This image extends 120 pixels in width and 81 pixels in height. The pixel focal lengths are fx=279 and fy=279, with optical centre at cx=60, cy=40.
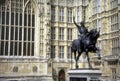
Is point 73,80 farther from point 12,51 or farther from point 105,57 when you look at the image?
point 12,51

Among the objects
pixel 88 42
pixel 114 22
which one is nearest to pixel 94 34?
pixel 88 42

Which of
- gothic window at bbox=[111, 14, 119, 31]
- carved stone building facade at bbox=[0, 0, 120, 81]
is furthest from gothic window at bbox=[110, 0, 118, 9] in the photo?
gothic window at bbox=[111, 14, 119, 31]

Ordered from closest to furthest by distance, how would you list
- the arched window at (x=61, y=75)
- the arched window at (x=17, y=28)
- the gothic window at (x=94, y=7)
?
the arched window at (x=17, y=28)
the gothic window at (x=94, y=7)
the arched window at (x=61, y=75)

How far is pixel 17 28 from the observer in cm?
4388

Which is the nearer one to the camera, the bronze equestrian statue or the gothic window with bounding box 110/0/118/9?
the bronze equestrian statue

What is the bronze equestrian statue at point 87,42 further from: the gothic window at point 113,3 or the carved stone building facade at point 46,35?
the gothic window at point 113,3

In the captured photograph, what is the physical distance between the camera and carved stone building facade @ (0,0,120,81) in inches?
1619

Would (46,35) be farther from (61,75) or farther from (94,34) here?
(94,34)

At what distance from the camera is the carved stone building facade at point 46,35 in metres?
41.1

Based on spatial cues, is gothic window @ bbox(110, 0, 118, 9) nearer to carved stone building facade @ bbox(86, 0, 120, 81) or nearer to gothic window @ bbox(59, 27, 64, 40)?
carved stone building facade @ bbox(86, 0, 120, 81)

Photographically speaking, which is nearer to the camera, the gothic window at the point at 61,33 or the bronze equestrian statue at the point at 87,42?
the bronze equestrian statue at the point at 87,42

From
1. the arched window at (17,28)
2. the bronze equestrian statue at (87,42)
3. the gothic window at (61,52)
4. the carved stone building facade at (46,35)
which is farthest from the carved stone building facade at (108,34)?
the bronze equestrian statue at (87,42)

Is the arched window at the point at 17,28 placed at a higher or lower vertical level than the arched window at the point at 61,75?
higher

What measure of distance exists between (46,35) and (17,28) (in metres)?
4.72
